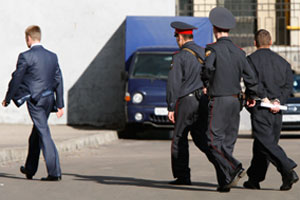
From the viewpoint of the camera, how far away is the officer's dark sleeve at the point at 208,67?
711cm

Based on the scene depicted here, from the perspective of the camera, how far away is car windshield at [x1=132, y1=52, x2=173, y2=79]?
1571 centimetres

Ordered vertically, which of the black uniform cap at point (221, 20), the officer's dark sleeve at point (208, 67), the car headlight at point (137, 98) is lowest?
the car headlight at point (137, 98)

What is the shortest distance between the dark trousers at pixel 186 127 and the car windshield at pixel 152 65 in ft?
25.3

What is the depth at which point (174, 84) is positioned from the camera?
25.1ft

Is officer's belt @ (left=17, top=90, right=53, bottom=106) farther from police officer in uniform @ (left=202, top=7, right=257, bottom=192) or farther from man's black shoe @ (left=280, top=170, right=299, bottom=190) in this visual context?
man's black shoe @ (left=280, top=170, right=299, bottom=190)

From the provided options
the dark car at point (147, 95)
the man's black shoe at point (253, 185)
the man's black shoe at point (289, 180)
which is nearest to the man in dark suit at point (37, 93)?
the man's black shoe at point (253, 185)

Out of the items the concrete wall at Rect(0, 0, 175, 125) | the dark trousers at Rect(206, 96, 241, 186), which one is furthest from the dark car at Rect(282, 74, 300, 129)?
the dark trousers at Rect(206, 96, 241, 186)

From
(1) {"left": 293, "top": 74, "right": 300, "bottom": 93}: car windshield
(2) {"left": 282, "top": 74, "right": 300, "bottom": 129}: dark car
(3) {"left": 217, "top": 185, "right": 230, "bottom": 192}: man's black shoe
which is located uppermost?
(3) {"left": 217, "top": 185, "right": 230, "bottom": 192}: man's black shoe

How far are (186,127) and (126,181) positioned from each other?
3.57ft

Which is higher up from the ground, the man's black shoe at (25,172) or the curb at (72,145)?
the man's black shoe at (25,172)

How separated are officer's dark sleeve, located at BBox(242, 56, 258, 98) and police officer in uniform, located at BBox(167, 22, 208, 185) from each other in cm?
66

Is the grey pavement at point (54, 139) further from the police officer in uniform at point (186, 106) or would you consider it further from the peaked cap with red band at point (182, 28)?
the peaked cap with red band at point (182, 28)

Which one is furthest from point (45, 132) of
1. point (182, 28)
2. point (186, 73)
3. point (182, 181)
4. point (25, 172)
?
point (182, 28)

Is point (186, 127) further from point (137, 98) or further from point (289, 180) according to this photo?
point (137, 98)
